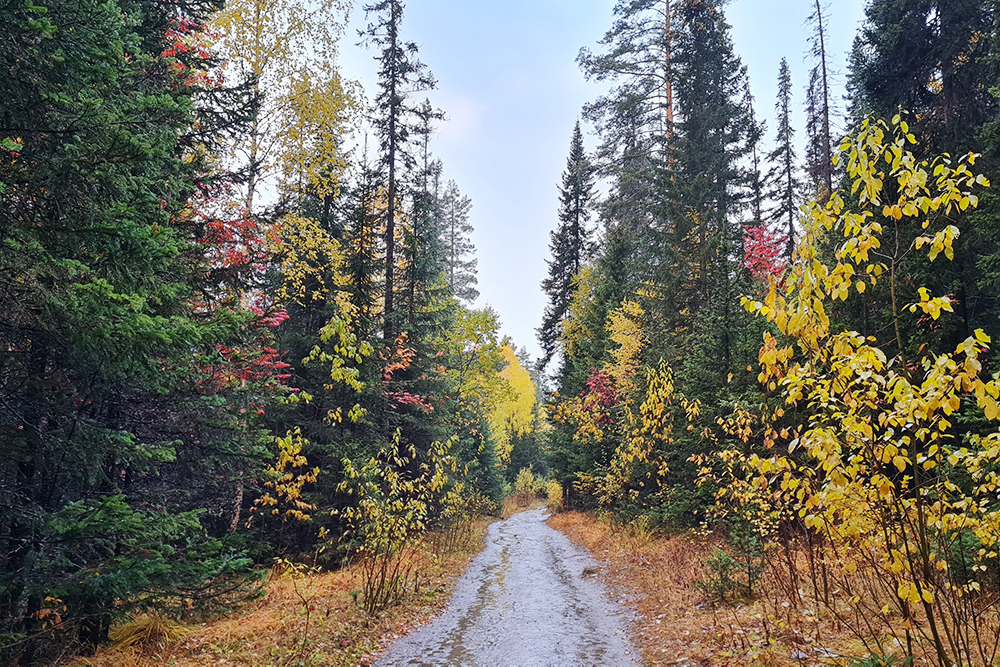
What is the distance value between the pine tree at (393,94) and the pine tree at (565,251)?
17.4m

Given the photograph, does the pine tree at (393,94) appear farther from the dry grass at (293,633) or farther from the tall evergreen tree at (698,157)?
the dry grass at (293,633)

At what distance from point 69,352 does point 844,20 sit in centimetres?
2617

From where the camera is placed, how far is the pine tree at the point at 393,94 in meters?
17.6

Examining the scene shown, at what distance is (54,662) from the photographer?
Result: 5.56 m

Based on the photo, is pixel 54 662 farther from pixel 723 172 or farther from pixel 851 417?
pixel 723 172

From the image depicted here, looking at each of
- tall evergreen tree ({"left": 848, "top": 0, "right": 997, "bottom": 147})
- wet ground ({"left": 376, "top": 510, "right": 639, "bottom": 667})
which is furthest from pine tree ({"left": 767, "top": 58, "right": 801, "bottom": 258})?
wet ground ({"left": 376, "top": 510, "right": 639, "bottom": 667})

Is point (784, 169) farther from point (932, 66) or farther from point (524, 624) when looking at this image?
point (524, 624)

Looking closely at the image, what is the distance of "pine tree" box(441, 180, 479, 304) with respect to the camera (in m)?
40.8

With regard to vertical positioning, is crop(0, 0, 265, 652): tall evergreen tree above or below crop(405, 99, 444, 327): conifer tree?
below

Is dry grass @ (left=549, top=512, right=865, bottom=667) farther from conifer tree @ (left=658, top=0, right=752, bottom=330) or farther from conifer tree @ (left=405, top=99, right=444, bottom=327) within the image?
conifer tree @ (left=405, top=99, right=444, bottom=327)

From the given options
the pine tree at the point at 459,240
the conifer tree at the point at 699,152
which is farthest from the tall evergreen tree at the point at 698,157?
the pine tree at the point at 459,240

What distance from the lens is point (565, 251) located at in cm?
3469

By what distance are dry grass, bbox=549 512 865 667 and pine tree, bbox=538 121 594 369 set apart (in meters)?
21.1

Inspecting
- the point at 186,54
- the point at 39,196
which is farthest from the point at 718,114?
the point at 39,196
